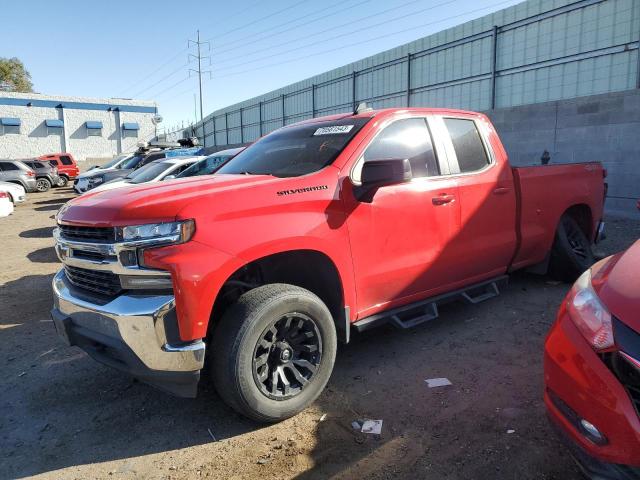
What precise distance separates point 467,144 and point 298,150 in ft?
5.32

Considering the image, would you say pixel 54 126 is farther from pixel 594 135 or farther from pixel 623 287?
pixel 623 287

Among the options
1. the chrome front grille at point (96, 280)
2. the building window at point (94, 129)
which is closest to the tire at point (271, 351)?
the chrome front grille at point (96, 280)

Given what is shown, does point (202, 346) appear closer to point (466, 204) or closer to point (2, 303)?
point (466, 204)

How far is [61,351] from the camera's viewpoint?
4.17m

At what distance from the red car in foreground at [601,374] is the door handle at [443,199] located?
1.60 metres

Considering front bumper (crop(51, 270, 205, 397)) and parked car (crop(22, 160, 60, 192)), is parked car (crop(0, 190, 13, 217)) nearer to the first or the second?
parked car (crop(22, 160, 60, 192))

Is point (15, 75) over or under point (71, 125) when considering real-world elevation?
over

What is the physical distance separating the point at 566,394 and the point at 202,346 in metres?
1.81

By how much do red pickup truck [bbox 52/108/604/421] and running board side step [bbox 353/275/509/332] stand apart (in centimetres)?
2

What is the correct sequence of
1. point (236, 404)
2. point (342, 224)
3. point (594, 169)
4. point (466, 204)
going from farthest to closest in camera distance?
point (594, 169) < point (466, 204) < point (342, 224) < point (236, 404)

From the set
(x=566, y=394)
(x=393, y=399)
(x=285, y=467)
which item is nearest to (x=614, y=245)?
(x=393, y=399)

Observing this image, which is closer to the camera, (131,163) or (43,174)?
(131,163)

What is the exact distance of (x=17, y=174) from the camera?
2083cm

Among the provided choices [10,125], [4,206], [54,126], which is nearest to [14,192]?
[4,206]
